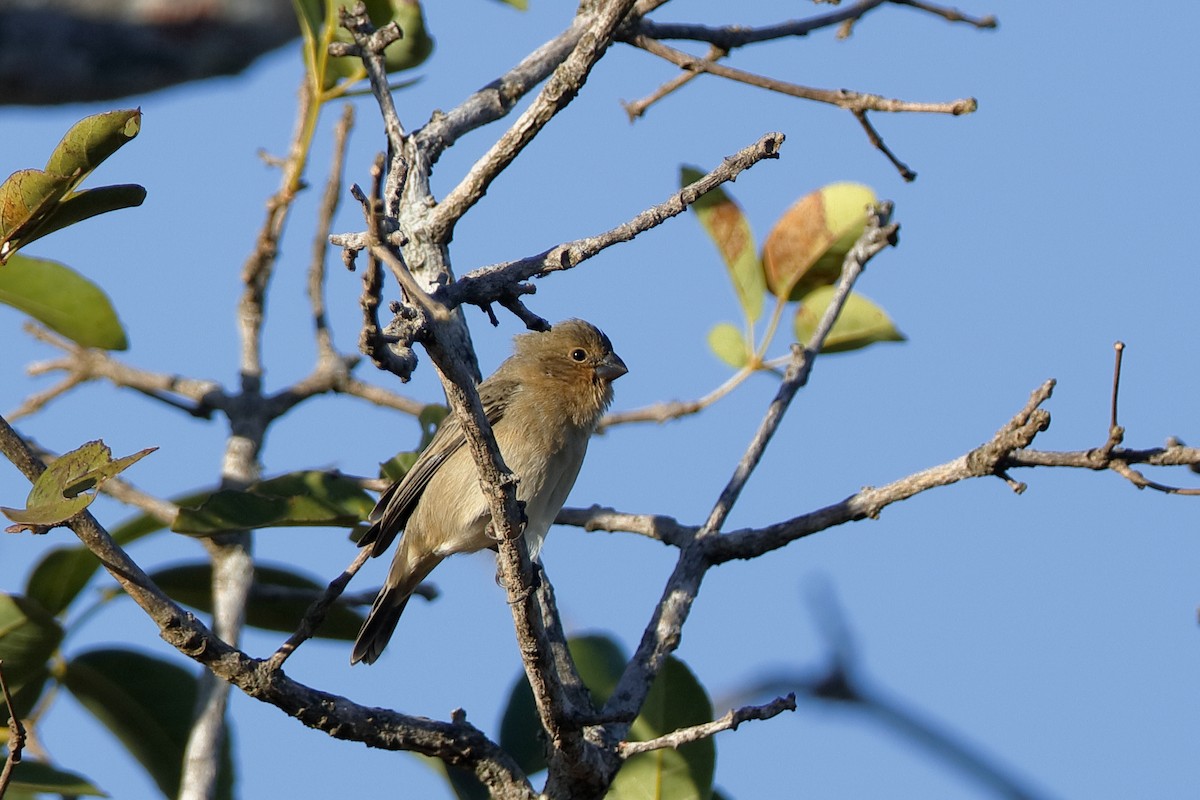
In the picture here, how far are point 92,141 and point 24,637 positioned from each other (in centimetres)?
182

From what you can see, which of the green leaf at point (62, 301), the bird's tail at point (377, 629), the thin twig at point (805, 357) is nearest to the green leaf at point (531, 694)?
the thin twig at point (805, 357)

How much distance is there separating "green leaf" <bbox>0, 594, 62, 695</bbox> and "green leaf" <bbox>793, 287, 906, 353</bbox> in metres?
2.57

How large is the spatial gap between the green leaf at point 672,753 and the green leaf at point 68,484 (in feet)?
6.10

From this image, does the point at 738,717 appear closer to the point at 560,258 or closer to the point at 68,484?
the point at 560,258

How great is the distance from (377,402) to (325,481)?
3.96 ft

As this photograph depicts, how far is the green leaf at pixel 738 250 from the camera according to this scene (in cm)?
464

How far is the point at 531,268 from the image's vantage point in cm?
255

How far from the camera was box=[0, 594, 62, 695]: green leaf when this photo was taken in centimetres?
376

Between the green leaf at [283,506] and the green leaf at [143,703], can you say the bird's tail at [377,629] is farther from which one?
the green leaf at [283,506]

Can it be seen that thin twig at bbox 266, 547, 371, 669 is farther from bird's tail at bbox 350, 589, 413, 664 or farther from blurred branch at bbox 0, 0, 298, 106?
blurred branch at bbox 0, 0, 298, 106

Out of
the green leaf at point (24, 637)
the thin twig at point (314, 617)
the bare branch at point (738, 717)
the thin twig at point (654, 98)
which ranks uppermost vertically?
the thin twig at point (654, 98)

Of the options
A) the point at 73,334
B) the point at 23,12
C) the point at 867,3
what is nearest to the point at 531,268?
the point at 73,334

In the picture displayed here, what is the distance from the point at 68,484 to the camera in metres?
2.38

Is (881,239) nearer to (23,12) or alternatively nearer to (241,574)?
(241,574)
